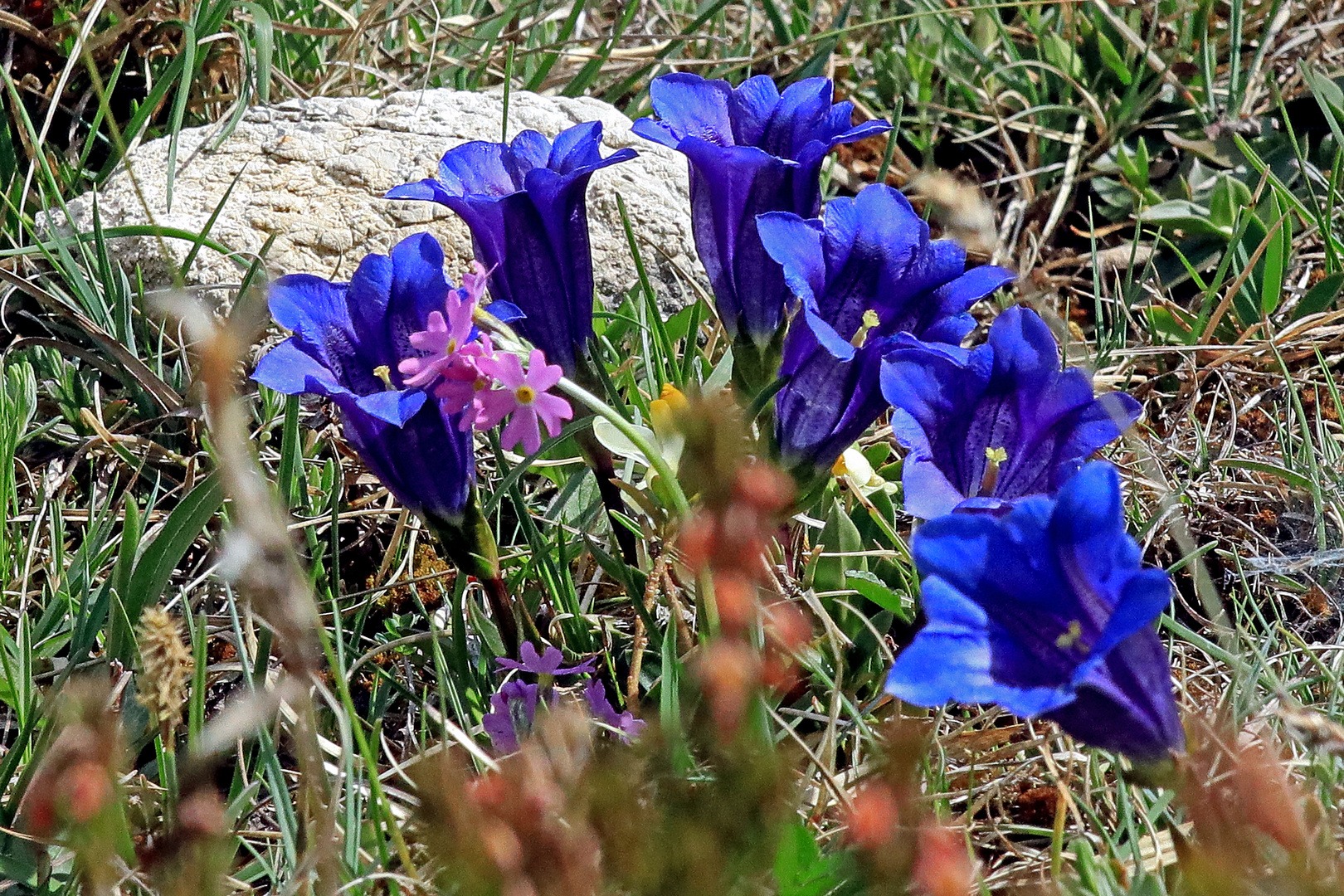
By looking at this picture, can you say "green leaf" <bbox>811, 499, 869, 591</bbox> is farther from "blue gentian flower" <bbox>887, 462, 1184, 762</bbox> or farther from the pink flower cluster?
"blue gentian flower" <bbox>887, 462, 1184, 762</bbox>

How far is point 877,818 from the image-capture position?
89 cm

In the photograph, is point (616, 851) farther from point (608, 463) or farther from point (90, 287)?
point (90, 287)

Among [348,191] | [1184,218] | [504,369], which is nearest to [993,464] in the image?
[504,369]

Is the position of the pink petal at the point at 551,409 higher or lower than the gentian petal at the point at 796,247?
lower

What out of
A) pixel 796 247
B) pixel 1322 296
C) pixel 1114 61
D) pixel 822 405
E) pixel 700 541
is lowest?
pixel 1322 296

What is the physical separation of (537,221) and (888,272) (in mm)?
496

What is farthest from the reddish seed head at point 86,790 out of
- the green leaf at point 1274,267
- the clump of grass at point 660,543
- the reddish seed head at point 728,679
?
the green leaf at point 1274,267

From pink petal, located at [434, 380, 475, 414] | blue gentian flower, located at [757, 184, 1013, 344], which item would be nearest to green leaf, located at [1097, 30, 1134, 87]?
blue gentian flower, located at [757, 184, 1013, 344]

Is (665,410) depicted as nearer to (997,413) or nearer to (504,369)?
(504,369)

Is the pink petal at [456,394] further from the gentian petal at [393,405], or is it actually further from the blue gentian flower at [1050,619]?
the blue gentian flower at [1050,619]

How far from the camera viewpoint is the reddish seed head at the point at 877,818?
892 mm

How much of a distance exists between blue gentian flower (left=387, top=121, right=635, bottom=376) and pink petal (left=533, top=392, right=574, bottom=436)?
0.22 metres

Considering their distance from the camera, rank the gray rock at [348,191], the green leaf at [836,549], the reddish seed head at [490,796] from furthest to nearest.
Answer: the gray rock at [348,191]
the green leaf at [836,549]
the reddish seed head at [490,796]

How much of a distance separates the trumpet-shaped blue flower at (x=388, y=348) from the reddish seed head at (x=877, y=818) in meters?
0.94
